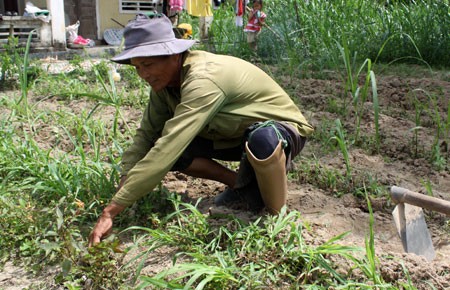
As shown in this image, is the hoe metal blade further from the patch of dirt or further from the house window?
the house window

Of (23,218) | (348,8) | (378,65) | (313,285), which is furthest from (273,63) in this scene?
(313,285)

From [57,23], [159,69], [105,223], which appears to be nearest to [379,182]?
[159,69]

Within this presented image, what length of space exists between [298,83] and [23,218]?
291 cm

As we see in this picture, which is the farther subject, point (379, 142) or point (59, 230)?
point (379, 142)

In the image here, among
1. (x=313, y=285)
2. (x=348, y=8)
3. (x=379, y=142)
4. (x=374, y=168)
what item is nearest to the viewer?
(x=313, y=285)

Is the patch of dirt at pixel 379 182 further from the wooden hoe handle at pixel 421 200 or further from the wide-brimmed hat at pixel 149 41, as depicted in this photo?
the wide-brimmed hat at pixel 149 41

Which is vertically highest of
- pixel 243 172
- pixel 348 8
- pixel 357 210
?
pixel 348 8

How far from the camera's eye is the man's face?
2321mm

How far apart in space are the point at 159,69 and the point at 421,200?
3.98 ft

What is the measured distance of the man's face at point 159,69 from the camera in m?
2.32

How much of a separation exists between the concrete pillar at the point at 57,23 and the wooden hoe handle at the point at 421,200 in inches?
274

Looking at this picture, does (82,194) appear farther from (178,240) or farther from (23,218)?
(178,240)

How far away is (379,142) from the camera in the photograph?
11.2 feet

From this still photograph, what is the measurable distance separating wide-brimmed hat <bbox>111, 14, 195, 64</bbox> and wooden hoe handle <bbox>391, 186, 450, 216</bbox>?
3.57 ft
